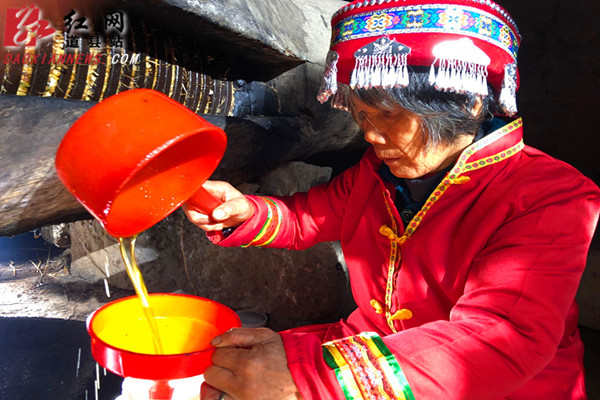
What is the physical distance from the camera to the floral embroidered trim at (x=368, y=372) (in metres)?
1.03

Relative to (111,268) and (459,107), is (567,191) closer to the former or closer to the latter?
(459,107)

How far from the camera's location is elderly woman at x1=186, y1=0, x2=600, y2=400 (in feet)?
3.47

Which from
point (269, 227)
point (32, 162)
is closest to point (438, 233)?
point (269, 227)

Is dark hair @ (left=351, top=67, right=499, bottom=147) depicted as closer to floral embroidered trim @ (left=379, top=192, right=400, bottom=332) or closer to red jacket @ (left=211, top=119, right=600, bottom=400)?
red jacket @ (left=211, top=119, right=600, bottom=400)

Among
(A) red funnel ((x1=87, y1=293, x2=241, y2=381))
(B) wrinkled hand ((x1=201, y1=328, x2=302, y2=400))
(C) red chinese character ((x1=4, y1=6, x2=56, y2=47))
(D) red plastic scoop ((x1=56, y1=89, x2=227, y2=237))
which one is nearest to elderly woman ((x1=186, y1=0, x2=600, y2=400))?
(B) wrinkled hand ((x1=201, y1=328, x2=302, y2=400))

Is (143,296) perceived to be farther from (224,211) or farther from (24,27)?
(24,27)

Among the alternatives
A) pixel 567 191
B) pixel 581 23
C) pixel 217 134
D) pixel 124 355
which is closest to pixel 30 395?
pixel 124 355

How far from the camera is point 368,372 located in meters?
1.05

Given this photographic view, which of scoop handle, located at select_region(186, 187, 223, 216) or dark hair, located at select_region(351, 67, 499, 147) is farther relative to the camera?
scoop handle, located at select_region(186, 187, 223, 216)

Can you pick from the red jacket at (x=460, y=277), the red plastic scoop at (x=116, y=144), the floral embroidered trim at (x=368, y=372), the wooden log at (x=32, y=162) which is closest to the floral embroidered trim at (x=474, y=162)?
the red jacket at (x=460, y=277)

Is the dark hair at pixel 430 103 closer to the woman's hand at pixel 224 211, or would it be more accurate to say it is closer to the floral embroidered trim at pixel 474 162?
the floral embroidered trim at pixel 474 162

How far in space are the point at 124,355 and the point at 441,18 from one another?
1.17 metres

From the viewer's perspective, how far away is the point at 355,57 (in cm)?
144

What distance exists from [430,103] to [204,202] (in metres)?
0.79
